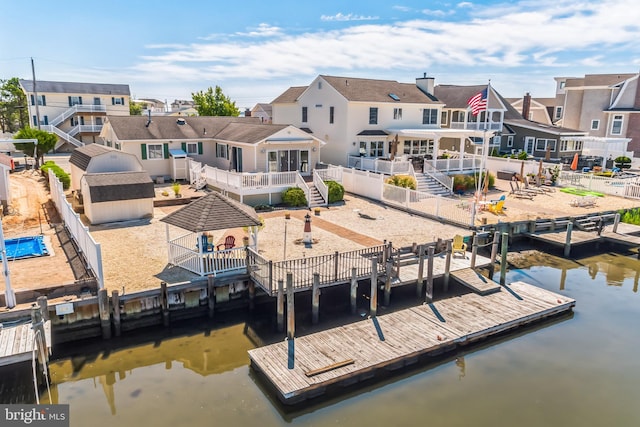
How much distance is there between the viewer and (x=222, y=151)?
30.7 metres

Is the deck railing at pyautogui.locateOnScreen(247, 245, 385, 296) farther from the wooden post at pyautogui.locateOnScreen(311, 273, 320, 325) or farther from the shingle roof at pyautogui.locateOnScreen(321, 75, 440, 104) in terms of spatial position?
the shingle roof at pyautogui.locateOnScreen(321, 75, 440, 104)

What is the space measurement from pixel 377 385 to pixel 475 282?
260 inches

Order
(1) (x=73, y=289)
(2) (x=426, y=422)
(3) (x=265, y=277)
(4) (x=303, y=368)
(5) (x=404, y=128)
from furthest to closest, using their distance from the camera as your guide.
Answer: (5) (x=404, y=128) < (3) (x=265, y=277) < (1) (x=73, y=289) < (4) (x=303, y=368) < (2) (x=426, y=422)

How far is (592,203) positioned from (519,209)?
5155 mm

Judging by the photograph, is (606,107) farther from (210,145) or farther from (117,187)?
(117,187)

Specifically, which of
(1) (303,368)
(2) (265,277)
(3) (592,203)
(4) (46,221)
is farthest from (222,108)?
(1) (303,368)

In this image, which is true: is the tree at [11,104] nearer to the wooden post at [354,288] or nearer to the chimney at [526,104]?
the chimney at [526,104]

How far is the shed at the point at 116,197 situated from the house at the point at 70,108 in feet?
103

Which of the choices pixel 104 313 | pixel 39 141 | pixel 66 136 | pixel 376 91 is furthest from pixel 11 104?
pixel 104 313

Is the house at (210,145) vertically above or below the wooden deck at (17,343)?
above

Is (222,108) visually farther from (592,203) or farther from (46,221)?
(592,203)

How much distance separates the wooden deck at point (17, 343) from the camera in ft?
33.5

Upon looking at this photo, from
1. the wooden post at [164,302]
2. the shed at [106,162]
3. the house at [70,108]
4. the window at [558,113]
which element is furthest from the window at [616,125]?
the house at [70,108]

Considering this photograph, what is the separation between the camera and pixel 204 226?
547 inches
